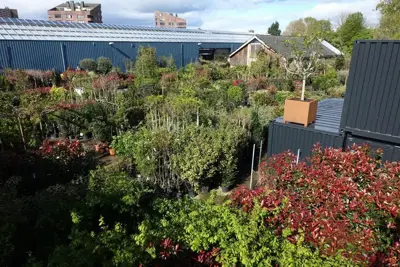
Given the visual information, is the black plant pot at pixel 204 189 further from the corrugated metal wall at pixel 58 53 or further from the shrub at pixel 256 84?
the corrugated metal wall at pixel 58 53

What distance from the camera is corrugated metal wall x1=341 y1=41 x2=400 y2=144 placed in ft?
18.3

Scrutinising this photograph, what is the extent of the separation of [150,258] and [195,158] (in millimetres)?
3413

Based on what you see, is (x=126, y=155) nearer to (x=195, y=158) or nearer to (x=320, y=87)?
(x=195, y=158)

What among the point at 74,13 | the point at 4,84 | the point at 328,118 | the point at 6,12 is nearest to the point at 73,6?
the point at 74,13

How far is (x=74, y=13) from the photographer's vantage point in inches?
2692

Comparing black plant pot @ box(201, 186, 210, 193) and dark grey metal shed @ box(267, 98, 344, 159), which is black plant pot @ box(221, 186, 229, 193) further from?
dark grey metal shed @ box(267, 98, 344, 159)

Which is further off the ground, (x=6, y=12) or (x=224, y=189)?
(x=6, y=12)

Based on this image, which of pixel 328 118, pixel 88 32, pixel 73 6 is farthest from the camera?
pixel 73 6

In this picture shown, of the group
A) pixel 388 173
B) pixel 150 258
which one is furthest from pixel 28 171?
pixel 388 173

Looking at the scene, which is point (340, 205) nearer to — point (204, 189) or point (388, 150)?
point (388, 150)

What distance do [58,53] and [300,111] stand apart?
21616 mm

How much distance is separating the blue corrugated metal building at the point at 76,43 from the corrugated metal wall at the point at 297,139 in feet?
67.7

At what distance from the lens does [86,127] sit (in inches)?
375

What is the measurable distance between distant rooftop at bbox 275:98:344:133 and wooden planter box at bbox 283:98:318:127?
0.19 m
